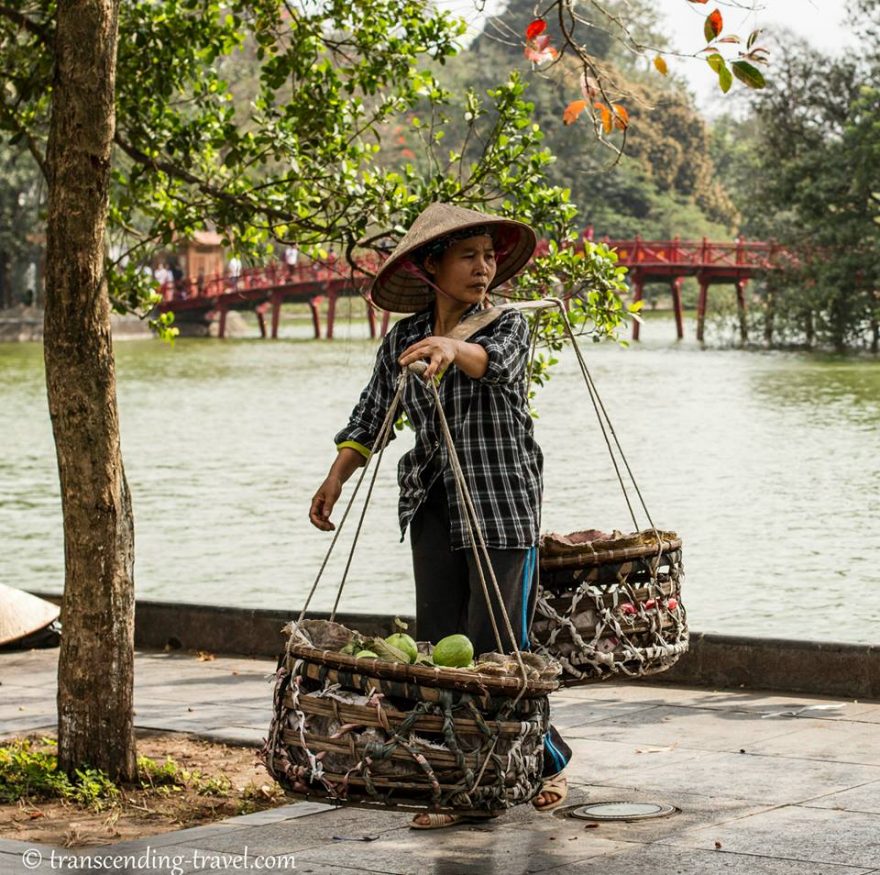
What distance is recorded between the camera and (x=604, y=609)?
210 inches

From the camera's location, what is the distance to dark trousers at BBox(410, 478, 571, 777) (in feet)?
16.4

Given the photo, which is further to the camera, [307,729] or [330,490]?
[330,490]

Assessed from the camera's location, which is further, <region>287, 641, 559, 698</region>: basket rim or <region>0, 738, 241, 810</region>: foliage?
<region>0, 738, 241, 810</region>: foliage

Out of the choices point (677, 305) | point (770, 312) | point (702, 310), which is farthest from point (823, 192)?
point (677, 305)

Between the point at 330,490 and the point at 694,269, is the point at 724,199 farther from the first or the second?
the point at 330,490

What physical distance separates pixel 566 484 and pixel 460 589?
16521mm

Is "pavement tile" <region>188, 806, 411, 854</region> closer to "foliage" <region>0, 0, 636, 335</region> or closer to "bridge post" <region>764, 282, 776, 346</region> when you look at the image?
"foliage" <region>0, 0, 636, 335</region>

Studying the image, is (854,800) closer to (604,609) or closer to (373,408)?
(604,609)

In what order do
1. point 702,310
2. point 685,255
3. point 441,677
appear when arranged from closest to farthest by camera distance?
point 441,677
point 702,310
point 685,255

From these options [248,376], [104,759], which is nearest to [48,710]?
Result: [104,759]

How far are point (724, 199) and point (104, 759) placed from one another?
267 feet

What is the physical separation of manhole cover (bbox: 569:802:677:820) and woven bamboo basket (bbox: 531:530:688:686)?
36 cm

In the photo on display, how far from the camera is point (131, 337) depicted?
6147 cm

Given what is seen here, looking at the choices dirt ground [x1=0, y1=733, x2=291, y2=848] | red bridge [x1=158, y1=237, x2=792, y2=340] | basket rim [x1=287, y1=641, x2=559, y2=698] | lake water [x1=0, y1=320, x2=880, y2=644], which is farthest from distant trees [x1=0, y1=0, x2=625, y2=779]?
red bridge [x1=158, y1=237, x2=792, y2=340]
